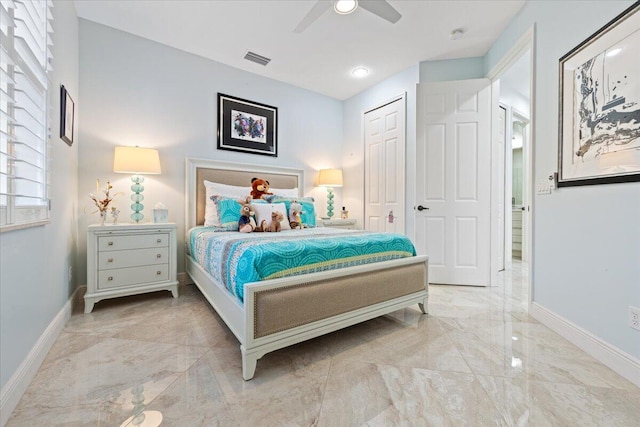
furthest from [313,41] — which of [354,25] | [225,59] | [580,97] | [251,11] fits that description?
[580,97]

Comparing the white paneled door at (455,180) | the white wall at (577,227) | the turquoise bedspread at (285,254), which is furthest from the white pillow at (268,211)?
the white wall at (577,227)

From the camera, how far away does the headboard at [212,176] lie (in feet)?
10.1

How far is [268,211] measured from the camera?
102 inches

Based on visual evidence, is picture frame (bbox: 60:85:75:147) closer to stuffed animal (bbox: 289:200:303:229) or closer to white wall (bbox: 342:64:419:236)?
stuffed animal (bbox: 289:200:303:229)

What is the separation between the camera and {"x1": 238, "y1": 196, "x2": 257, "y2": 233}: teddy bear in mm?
→ 2426

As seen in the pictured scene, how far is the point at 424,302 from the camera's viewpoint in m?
2.29

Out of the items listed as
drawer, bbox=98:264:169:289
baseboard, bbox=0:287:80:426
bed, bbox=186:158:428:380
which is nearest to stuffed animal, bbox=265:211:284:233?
bed, bbox=186:158:428:380

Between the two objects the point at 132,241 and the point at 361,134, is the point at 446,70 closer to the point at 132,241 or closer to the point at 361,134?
the point at 361,134

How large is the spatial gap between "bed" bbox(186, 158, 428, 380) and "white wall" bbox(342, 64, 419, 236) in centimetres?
138

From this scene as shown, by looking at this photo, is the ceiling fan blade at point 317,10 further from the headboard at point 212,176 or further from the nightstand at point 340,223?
the nightstand at point 340,223

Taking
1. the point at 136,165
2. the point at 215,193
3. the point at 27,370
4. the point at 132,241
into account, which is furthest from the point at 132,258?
the point at 27,370

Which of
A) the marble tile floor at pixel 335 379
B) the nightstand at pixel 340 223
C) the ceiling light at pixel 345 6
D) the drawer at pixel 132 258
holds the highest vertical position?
the ceiling light at pixel 345 6

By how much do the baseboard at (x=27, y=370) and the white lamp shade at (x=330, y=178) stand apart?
3.06 m

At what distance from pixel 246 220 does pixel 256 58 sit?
203 centimetres
